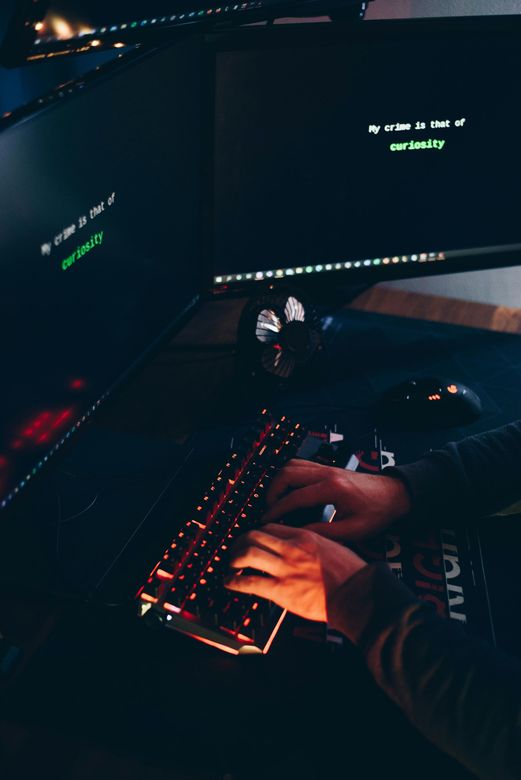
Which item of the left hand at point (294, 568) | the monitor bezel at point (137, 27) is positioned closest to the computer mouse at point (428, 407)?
the left hand at point (294, 568)

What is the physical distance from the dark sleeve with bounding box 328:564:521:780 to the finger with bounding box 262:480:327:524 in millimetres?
160

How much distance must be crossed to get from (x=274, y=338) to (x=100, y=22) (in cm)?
57

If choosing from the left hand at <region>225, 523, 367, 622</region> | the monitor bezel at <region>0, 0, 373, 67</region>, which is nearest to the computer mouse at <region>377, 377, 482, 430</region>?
the left hand at <region>225, 523, 367, 622</region>

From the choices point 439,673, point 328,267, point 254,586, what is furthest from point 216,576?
point 328,267

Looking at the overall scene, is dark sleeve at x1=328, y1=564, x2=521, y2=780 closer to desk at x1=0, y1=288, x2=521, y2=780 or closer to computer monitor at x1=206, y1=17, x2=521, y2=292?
desk at x1=0, y1=288, x2=521, y2=780

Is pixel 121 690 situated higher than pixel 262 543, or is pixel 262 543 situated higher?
pixel 262 543

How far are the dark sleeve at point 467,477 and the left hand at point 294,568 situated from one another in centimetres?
15

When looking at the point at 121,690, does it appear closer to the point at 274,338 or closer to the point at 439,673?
the point at 439,673

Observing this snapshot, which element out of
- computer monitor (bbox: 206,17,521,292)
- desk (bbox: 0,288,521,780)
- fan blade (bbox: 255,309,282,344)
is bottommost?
desk (bbox: 0,288,521,780)

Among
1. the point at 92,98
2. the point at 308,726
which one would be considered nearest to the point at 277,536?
the point at 308,726

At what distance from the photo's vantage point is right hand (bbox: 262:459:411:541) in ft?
3.26

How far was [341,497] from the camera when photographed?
1.02 meters

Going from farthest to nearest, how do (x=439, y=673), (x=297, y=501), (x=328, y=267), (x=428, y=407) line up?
(x=328, y=267) → (x=428, y=407) → (x=297, y=501) → (x=439, y=673)

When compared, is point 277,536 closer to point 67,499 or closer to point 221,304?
point 67,499
